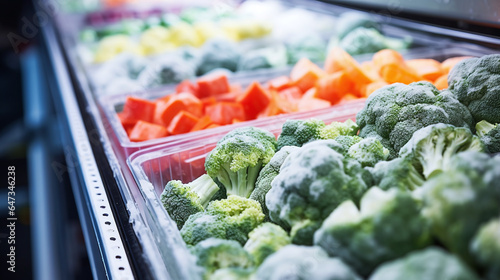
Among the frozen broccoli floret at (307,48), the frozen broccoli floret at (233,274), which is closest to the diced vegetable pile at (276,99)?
the frozen broccoli floret at (307,48)

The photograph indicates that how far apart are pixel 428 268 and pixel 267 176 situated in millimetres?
670

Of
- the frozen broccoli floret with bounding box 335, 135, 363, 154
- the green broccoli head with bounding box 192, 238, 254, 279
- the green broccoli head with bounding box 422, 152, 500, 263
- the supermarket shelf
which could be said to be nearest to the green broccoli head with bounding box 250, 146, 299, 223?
the frozen broccoli floret with bounding box 335, 135, 363, 154

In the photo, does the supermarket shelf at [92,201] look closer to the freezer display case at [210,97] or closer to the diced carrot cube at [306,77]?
the freezer display case at [210,97]

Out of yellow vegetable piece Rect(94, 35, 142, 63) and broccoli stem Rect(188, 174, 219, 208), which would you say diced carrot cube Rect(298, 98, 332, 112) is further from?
yellow vegetable piece Rect(94, 35, 142, 63)

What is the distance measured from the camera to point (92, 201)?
137 cm

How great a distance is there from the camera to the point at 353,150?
1.16 meters

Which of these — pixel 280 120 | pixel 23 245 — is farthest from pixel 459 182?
pixel 23 245

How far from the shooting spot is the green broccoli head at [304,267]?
0.75m

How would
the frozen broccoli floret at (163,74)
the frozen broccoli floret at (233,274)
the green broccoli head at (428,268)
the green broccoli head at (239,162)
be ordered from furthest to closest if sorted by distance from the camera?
the frozen broccoli floret at (163,74), the green broccoli head at (239,162), the frozen broccoli floret at (233,274), the green broccoli head at (428,268)

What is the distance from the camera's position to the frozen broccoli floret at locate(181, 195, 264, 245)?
3.61ft

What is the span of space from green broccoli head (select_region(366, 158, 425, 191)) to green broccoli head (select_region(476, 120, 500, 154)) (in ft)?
1.06

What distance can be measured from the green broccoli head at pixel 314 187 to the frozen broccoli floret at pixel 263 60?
189 centimetres

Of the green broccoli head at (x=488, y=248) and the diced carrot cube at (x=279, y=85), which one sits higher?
the diced carrot cube at (x=279, y=85)

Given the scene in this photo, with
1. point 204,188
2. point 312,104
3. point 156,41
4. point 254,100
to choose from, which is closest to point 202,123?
point 254,100
